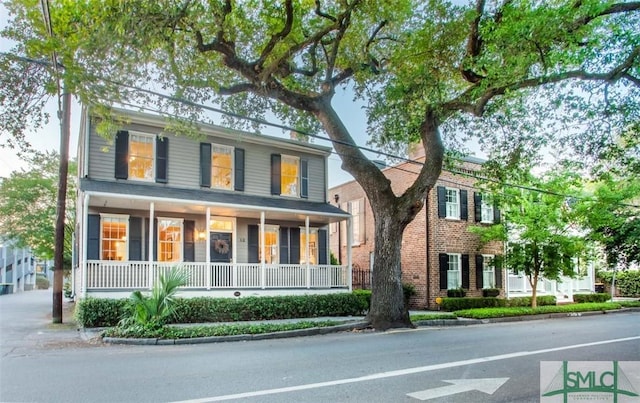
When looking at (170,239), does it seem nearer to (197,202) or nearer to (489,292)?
(197,202)

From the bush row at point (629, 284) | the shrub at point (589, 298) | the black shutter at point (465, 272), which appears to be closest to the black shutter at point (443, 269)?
the black shutter at point (465, 272)

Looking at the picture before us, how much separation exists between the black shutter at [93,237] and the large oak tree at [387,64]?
5317 millimetres

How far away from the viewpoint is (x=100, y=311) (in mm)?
12578

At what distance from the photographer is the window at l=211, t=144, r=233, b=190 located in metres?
17.3

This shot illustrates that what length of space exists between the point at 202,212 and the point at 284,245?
3.62 m

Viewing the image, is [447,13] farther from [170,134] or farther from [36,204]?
[36,204]

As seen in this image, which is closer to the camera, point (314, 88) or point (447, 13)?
point (447, 13)

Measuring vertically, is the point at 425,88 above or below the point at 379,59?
below

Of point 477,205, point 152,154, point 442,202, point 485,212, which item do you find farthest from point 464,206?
point 152,154

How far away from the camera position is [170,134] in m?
16.4

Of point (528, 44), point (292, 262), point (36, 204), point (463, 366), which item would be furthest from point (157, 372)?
point (36, 204)

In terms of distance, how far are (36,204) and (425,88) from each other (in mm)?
22495

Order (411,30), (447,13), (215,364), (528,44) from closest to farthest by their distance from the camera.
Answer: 1. (215,364)
2. (528,44)
3. (447,13)
4. (411,30)

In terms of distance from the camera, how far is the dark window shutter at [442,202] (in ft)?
67.6
